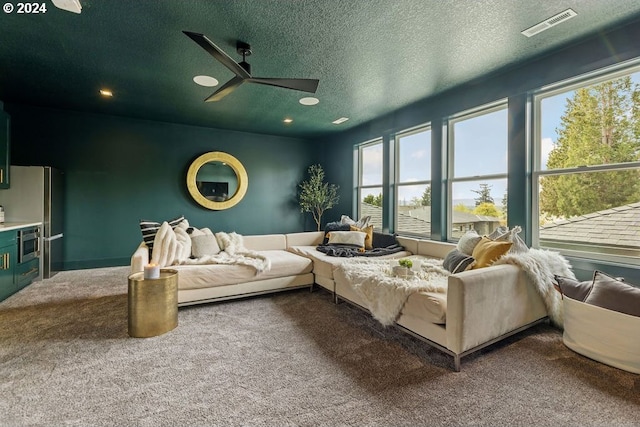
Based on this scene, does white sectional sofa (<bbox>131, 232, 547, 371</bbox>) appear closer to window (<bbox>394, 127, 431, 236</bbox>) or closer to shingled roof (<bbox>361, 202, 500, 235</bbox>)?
shingled roof (<bbox>361, 202, 500, 235</bbox>)

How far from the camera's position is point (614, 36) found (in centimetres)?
260

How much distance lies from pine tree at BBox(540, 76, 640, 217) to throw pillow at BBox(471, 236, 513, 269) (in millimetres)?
1058

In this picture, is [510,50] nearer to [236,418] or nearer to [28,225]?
[236,418]

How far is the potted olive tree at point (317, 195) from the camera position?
6.28 meters

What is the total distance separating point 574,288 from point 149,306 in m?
3.53

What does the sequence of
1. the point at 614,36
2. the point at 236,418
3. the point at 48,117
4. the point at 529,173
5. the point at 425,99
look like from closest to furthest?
the point at 236,418
the point at 614,36
the point at 529,173
the point at 425,99
the point at 48,117

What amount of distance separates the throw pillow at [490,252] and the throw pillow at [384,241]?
1.56m

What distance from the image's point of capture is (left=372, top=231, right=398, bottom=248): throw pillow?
4250 mm

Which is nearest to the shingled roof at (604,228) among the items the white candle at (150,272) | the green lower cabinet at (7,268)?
the white candle at (150,272)

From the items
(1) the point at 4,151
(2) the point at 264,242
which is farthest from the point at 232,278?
(1) the point at 4,151

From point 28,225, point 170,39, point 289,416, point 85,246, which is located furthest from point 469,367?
point 85,246

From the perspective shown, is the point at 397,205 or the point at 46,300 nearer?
the point at 46,300

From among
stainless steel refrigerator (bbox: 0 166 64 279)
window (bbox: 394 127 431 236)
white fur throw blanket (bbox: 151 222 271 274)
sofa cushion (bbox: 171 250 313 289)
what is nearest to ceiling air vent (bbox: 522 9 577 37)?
window (bbox: 394 127 431 236)

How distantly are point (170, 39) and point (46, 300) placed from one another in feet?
10.5
